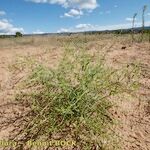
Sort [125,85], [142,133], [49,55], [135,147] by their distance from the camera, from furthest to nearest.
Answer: [49,55]
[125,85]
[142,133]
[135,147]

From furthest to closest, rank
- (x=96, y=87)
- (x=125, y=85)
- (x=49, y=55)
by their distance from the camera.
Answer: (x=49, y=55)
(x=125, y=85)
(x=96, y=87)

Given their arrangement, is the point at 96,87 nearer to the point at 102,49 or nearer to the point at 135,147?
the point at 135,147

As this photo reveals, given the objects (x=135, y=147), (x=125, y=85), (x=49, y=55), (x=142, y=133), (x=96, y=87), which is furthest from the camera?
(x=49, y=55)

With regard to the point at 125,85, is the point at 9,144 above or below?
below

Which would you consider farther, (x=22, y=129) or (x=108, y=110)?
(x=108, y=110)

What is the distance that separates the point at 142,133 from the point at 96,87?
54cm

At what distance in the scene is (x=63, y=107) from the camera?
2582 millimetres

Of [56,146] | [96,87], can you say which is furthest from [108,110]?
[56,146]

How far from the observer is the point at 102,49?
4.80m

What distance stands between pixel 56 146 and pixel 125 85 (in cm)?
112

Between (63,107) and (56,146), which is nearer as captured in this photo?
(56,146)

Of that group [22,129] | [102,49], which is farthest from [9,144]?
[102,49]

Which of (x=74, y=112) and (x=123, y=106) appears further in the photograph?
(x=123, y=106)

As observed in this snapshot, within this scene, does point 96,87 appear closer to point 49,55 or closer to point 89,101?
point 89,101
